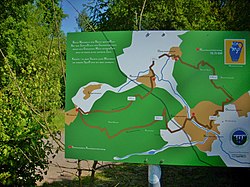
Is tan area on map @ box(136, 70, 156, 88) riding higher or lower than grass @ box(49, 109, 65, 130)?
higher

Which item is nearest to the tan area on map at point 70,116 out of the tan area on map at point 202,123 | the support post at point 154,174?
the support post at point 154,174

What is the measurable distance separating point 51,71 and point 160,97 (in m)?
2.44

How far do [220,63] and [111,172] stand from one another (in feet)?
13.1

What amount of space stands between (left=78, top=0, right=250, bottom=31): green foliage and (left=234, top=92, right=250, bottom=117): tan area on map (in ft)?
8.33

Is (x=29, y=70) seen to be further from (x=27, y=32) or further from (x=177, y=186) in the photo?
(x=27, y=32)

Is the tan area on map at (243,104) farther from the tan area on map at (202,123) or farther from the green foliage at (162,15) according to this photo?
the green foliage at (162,15)

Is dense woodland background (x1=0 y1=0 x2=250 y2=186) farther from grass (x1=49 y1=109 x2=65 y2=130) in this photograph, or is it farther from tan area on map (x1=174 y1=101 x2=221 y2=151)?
tan area on map (x1=174 y1=101 x2=221 y2=151)

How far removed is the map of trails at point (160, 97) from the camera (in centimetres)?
248

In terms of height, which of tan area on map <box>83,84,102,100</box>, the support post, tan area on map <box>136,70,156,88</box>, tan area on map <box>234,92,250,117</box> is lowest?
the support post

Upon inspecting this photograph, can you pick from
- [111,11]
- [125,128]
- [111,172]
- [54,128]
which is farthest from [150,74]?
[111,172]

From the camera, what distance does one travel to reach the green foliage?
4.84 m

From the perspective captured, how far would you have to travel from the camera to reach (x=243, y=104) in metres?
2.47

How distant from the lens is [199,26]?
512 cm

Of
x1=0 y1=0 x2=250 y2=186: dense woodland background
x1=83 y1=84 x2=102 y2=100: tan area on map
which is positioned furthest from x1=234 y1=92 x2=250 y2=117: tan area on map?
x1=0 y1=0 x2=250 y2=186: dense woodland background
